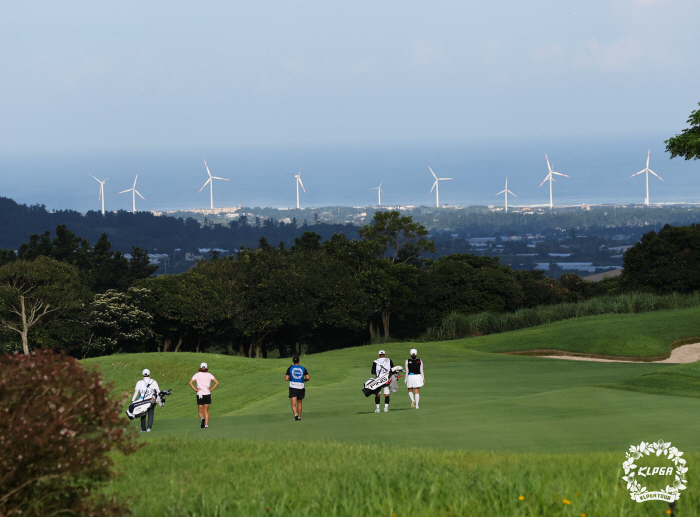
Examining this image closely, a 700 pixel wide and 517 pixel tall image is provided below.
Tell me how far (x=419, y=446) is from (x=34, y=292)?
148ft

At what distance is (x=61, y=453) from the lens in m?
6.91

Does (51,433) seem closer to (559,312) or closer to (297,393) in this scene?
(297,393)

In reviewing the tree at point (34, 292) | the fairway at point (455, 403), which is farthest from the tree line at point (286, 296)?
the fairway at point (455, 403)

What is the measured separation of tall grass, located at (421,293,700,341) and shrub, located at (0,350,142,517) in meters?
50.9

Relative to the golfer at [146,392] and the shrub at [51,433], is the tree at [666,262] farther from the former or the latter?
the shrub at [51,433]

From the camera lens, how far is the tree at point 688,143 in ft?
108

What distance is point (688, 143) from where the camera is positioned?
32.8 metres

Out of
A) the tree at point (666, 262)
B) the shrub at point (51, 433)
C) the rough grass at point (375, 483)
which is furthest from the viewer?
the tree at point (666, 262)

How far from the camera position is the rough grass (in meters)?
8.45

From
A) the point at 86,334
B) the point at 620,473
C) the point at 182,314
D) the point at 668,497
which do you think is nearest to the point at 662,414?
the point at 620,473

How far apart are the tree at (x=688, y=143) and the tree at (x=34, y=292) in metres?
39.9

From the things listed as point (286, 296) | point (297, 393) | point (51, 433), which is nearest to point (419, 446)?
point (297, 393)

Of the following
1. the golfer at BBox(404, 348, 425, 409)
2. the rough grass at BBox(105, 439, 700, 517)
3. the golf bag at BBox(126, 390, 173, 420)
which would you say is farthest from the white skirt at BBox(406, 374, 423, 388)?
the rough grass at BBox(105, 439, 700, 517)

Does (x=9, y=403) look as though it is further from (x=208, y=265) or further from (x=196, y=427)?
(x=208, y=265)
